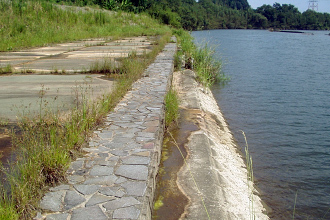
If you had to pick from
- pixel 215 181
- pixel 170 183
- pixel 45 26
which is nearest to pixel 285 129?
pixel 215 181

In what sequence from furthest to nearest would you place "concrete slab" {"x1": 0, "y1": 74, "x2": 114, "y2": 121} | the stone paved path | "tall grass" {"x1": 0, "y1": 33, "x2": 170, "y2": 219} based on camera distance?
"concrete slab" {"x1": 0, "y1": 74, "x2": 114, "y2": 121} < the stone paved path < "tall grass" {"x1": 0, "y1": 33, "x2": 170, "y2": 219}

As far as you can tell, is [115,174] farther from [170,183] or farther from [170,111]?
[170,111]

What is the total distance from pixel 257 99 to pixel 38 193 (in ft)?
28.3

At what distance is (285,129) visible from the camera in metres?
7.68

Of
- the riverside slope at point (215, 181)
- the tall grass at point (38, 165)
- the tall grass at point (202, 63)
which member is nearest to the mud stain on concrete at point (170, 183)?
the riverside slope at point (215, 181)

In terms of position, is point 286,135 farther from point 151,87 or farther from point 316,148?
point 151,87

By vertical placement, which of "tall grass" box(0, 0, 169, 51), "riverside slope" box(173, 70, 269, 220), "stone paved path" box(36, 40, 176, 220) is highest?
"tall grass" box(0, 0, 169, 51)

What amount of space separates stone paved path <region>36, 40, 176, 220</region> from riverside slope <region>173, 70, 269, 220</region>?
1.36 ft

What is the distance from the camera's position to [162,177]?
12.2ft

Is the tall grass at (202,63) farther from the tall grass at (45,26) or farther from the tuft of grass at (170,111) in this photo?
the tall grass at (45,26)

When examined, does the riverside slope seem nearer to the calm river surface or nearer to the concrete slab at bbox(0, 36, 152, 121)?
the calm river surface

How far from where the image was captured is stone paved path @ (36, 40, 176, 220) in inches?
102

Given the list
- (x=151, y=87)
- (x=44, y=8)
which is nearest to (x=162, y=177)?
(x=151, y=87)

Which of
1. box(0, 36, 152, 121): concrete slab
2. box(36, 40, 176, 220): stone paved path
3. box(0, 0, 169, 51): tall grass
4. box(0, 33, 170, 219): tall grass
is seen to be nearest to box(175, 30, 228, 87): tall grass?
box(0, 36, 152, 121): concrete slab
